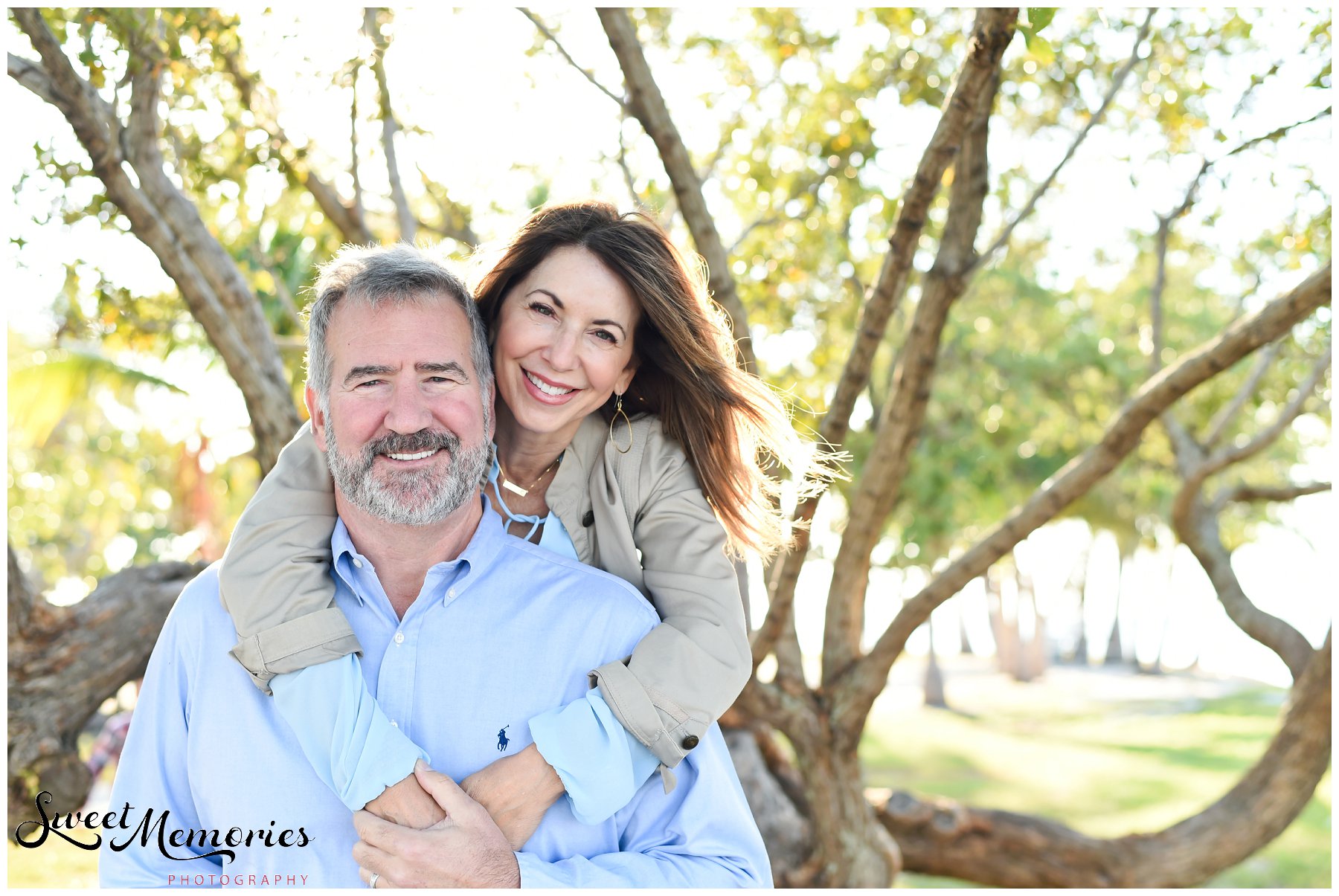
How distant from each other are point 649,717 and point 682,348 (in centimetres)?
110

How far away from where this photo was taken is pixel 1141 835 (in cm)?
593

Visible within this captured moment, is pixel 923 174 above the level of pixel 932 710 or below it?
above

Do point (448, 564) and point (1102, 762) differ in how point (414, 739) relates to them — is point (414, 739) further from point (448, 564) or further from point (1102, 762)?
point (1102, 762)

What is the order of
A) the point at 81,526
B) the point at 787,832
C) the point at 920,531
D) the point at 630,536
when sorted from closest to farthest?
the point at 630,536
the point at 787,832
the point at 920,531
the point at 81,526

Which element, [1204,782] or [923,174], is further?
[1204,782]

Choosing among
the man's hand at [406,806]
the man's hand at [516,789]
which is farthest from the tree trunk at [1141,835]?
the man's hand at [406,806]

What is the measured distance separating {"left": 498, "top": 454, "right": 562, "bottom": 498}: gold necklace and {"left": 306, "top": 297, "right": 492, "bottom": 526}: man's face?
1.72 feet

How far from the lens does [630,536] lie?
9.66 ft

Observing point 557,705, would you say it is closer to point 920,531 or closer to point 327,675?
point 327,675

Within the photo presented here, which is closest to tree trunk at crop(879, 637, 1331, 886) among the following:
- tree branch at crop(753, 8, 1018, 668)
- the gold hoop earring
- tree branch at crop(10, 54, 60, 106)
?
tree branch at crop(753, 8, 1018, 668)

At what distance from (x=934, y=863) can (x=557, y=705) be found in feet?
15.3

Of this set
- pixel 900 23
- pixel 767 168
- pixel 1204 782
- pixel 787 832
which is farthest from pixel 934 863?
pixel 1204 782

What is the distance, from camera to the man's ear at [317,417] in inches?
102

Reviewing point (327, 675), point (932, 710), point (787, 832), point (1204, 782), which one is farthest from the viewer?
point (932, 710)
